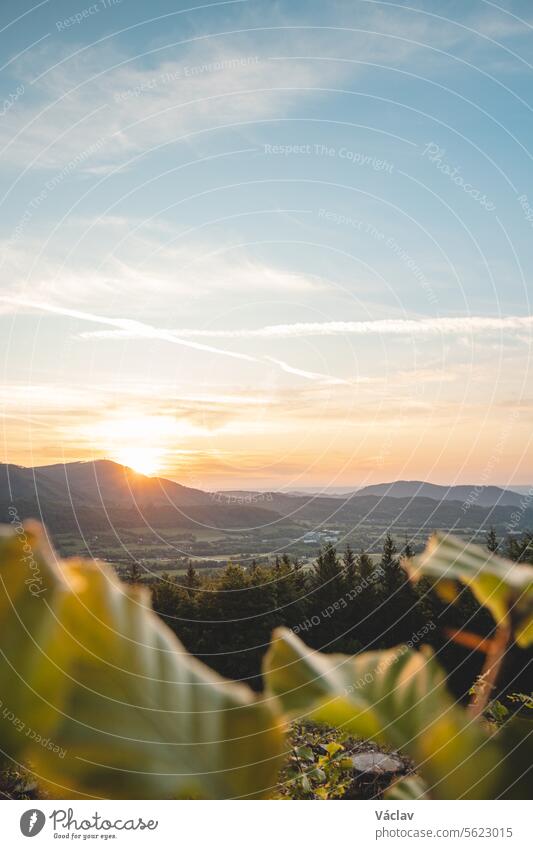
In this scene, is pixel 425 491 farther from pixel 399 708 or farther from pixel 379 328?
pixel 399 708

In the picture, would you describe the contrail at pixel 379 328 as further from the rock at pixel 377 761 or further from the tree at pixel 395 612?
the tree at pixel 395 612

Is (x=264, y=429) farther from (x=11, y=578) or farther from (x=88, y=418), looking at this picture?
(x=11, y=578)

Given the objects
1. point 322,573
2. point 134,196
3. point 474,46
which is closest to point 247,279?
point 134,196

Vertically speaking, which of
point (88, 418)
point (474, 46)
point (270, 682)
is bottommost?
point (270, 682)

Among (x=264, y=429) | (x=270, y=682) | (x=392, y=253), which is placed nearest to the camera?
(x=270, y=682)

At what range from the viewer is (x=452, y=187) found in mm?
3945

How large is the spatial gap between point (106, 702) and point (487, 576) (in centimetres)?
33

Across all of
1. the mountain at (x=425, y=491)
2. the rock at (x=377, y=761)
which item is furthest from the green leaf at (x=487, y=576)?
the mountain at (x=425, y=491)

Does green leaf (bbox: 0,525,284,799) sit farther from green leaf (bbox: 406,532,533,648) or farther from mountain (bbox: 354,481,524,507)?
mountain (bbox: 354,481,524,507)

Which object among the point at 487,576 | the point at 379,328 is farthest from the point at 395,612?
the point at 487,576

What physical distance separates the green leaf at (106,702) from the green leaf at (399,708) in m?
0.07

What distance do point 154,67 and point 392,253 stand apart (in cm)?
280

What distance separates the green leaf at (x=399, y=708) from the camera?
482 millimetres

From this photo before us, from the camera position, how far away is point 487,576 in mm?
569
